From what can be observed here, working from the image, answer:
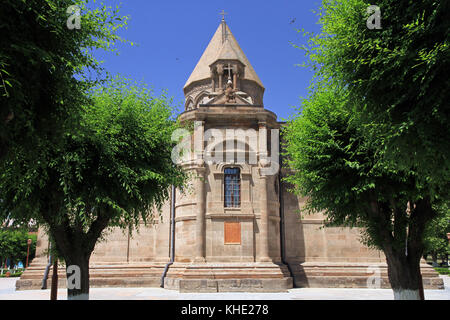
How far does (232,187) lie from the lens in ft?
75.6

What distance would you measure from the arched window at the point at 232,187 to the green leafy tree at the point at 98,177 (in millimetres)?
9251

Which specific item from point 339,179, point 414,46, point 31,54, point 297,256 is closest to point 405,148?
point 414,46

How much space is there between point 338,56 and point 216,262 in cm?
1546

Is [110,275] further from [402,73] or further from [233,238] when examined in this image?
[402,73]

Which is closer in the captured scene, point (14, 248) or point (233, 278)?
point (233, 278)

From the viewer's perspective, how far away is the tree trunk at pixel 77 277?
11512mm

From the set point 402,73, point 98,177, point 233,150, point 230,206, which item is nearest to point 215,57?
point 233,150

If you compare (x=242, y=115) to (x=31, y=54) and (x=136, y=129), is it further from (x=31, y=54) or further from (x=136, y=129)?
(x=31, y=54)

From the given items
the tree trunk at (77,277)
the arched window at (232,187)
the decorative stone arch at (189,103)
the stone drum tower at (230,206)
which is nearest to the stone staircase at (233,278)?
the stone drum tower at (230,206)

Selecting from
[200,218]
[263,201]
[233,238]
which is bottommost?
[233,238]

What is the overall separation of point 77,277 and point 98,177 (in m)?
3.24

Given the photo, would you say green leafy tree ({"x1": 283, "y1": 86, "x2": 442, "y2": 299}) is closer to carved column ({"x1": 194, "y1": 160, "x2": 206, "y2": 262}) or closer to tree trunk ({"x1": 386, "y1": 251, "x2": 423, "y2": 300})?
tree trunk ({"x1": 386, "y1": 251, "x2": 423, "y2": 300})

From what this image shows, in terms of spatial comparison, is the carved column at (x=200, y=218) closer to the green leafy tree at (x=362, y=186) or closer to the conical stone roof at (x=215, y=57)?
the green leafy tree at (x=362, y=186)

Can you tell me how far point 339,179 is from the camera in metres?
12.2
